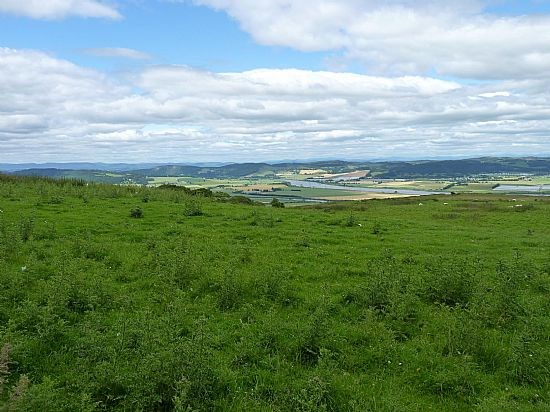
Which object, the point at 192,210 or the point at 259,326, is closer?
the point at 259,326

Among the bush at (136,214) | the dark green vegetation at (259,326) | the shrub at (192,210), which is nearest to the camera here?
the dark green vegetation at (259,326)

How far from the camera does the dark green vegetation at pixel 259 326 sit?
27.0 feet

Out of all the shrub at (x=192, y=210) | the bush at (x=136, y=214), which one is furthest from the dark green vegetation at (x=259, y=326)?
the shrub at (x=192, y=210)

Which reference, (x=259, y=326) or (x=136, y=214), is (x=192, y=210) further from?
(x=259, y=326)

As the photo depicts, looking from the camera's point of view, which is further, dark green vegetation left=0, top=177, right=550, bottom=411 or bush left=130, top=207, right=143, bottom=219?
bush left=130, top=207, right=143, bottom=219

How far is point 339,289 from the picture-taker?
13.9 meters

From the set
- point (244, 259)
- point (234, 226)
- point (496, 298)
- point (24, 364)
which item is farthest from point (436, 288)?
point (234, 226)

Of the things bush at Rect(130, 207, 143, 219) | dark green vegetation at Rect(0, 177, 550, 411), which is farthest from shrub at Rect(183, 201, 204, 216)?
dark green vegetation at Rect(0, 177, 550, 411)

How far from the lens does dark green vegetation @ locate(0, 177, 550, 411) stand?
824 cm

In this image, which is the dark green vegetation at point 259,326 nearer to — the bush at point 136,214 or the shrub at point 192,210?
the bush at point 136,214

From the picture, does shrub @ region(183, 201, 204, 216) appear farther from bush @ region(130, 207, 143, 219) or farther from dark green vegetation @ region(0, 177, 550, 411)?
dark green vegetation @ region(0, 177, 550, 411)

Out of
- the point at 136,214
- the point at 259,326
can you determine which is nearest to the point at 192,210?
the point at 136,214

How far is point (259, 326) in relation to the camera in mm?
11148

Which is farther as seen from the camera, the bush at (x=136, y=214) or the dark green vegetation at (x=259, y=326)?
the bush at (x=136, y=214)
